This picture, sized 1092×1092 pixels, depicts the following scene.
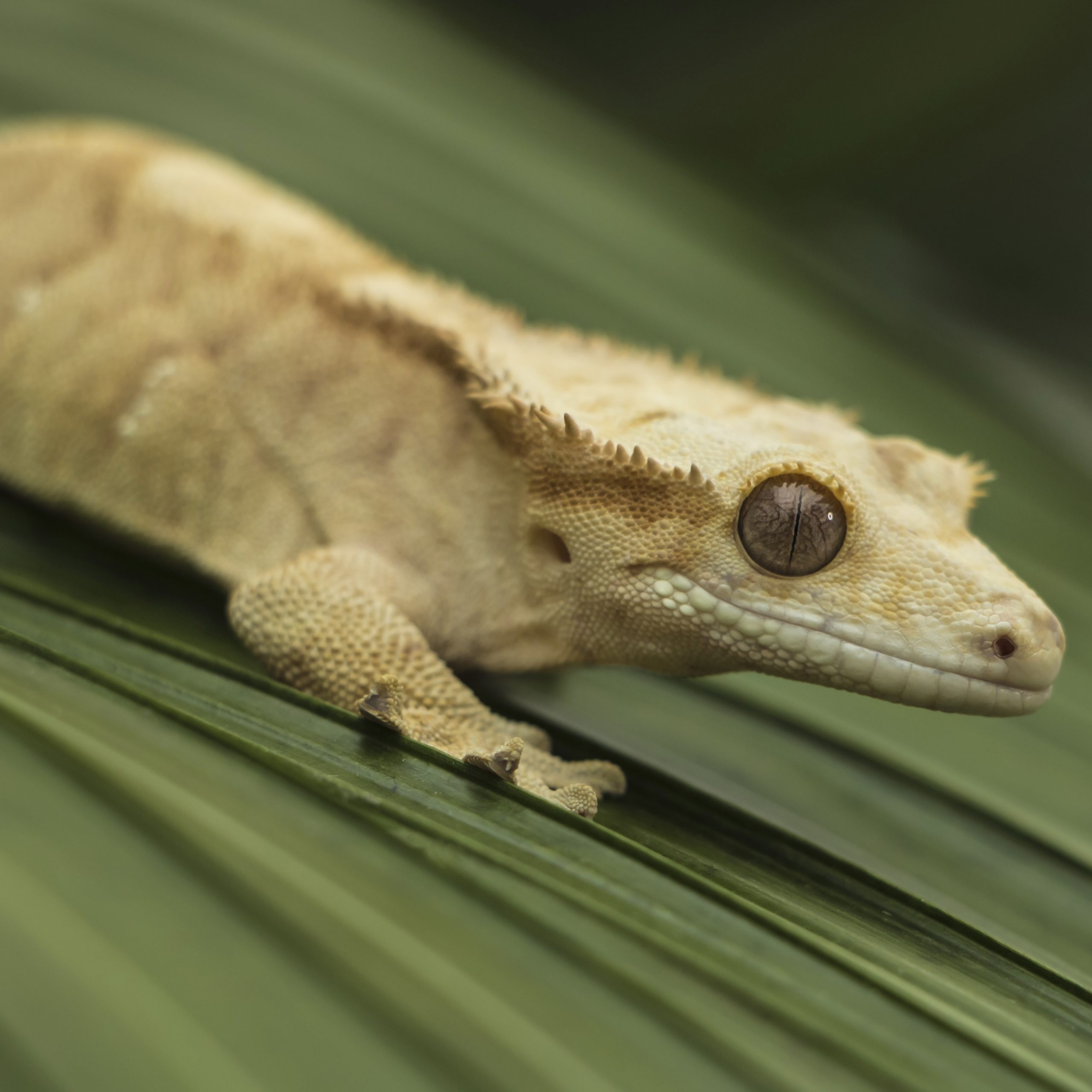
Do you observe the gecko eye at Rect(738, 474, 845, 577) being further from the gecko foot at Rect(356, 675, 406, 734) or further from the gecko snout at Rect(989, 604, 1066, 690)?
the gecko foot at Rect(356, 675, 406, 734)

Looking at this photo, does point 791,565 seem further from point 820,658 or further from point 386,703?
point 386,703

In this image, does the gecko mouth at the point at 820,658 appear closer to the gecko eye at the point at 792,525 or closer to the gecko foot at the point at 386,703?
the gecko eye at the point at 792,525

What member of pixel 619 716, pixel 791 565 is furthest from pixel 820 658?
pixel 619 716

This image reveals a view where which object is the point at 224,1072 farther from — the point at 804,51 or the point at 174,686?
the point at 804,51

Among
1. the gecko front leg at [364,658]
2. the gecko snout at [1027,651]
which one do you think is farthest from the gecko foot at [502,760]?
the gecko snout at [1027,651]

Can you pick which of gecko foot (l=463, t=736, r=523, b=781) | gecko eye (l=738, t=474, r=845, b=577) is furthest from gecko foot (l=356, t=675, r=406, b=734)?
gecko eye (l=738, t=474, r=845, b=577)

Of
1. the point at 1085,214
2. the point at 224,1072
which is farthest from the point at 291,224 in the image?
the point at 1085,214
